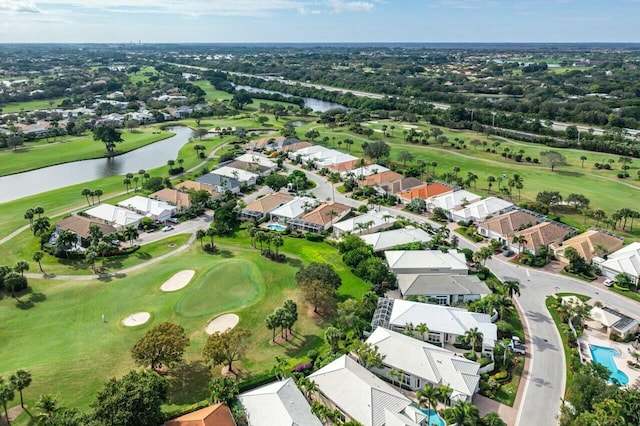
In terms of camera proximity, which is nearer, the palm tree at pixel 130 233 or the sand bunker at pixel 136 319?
the sand bunker at pixel 136 319

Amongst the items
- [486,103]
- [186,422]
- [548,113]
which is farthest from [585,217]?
[486,103]

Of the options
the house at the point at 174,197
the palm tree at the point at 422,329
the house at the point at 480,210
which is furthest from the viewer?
the house at the point at 174,197

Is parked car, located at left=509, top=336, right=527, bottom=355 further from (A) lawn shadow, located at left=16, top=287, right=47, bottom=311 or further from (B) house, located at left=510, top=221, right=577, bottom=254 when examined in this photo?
(A) lawn shadow, located at left=16, top=287, right=47, bottom=311

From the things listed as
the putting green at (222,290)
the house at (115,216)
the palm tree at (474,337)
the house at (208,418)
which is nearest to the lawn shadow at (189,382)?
the house at (208,418)

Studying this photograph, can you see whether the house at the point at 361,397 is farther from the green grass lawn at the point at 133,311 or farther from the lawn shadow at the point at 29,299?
the lawn shadow at the point at 29,299

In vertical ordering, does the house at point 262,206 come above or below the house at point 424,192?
below

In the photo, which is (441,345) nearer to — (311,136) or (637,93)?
(311,136)
